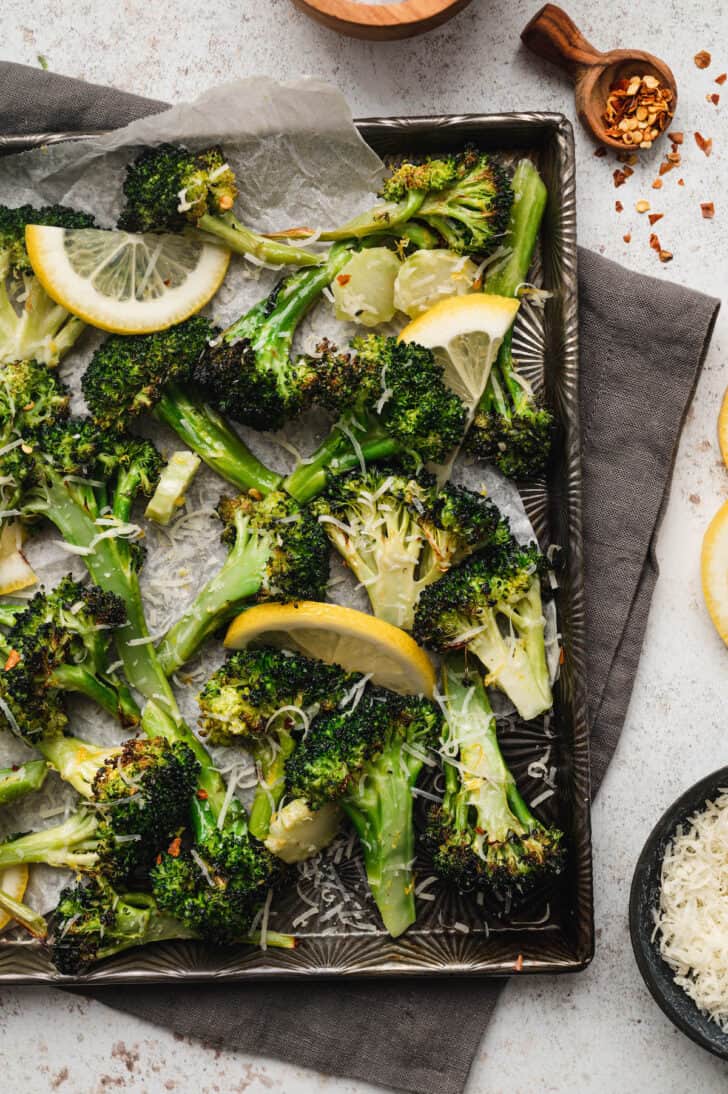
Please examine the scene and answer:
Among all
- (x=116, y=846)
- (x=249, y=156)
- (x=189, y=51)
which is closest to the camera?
(x=116, y=846)

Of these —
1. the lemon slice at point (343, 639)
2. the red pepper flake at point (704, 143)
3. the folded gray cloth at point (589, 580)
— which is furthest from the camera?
the red pepper flake at point (704, 143)

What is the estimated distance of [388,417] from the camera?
9.31ft

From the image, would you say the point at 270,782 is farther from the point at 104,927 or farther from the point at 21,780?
the point at 21,780

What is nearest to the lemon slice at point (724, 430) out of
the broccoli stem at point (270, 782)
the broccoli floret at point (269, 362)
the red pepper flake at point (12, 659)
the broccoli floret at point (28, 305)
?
the broccoli floret at point (269, 362)

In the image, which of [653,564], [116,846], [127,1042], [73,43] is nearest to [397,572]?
[653,564]

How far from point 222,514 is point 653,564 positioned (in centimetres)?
128

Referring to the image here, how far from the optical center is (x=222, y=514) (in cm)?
291

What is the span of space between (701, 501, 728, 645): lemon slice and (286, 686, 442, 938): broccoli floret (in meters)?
0.90

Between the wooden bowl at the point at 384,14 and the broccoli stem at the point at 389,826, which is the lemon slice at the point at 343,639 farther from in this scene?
the wooden bowl at the point at 384,14

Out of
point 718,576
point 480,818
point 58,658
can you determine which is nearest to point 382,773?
point 480,818

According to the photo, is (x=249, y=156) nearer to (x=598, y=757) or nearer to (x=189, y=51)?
(x=189, y=51)

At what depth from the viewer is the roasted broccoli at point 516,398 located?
2822mm

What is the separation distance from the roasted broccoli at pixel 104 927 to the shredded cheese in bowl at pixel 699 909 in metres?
1.05

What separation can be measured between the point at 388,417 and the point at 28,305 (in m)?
1.08
